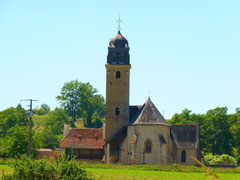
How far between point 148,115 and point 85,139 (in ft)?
35.0

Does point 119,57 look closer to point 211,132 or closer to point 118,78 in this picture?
point 118,78

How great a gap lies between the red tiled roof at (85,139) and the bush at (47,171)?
1392 inches

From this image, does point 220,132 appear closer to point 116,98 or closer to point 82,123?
point 116,98

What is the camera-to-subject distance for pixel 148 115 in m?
54.1

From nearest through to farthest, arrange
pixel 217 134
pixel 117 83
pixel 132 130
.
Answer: pixel 132 130 → pixel 117 83 → pixel 217 134

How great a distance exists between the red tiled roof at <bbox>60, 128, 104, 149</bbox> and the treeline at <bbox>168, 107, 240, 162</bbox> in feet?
72.8

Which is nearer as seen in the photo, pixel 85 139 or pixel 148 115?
pixel 148 115

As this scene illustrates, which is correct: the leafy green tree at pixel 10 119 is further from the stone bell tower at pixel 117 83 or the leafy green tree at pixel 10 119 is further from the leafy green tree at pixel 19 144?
the stone bell tower at pixel 117 83

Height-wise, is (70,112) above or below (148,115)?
above

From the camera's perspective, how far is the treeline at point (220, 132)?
73875mm

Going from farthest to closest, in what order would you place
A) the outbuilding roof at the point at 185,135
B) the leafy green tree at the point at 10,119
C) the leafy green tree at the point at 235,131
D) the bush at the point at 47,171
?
the leafy green tree at the point at 10,119 → the leafy green tree at the point at 235,131 → the outbuilding roof at the point at 185,135 → the bush at the point at 47,171

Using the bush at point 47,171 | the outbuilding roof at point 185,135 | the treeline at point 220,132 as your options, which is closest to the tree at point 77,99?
the treeline at point 220,132

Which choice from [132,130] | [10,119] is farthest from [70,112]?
[132,130]

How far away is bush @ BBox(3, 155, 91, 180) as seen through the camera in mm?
22734
